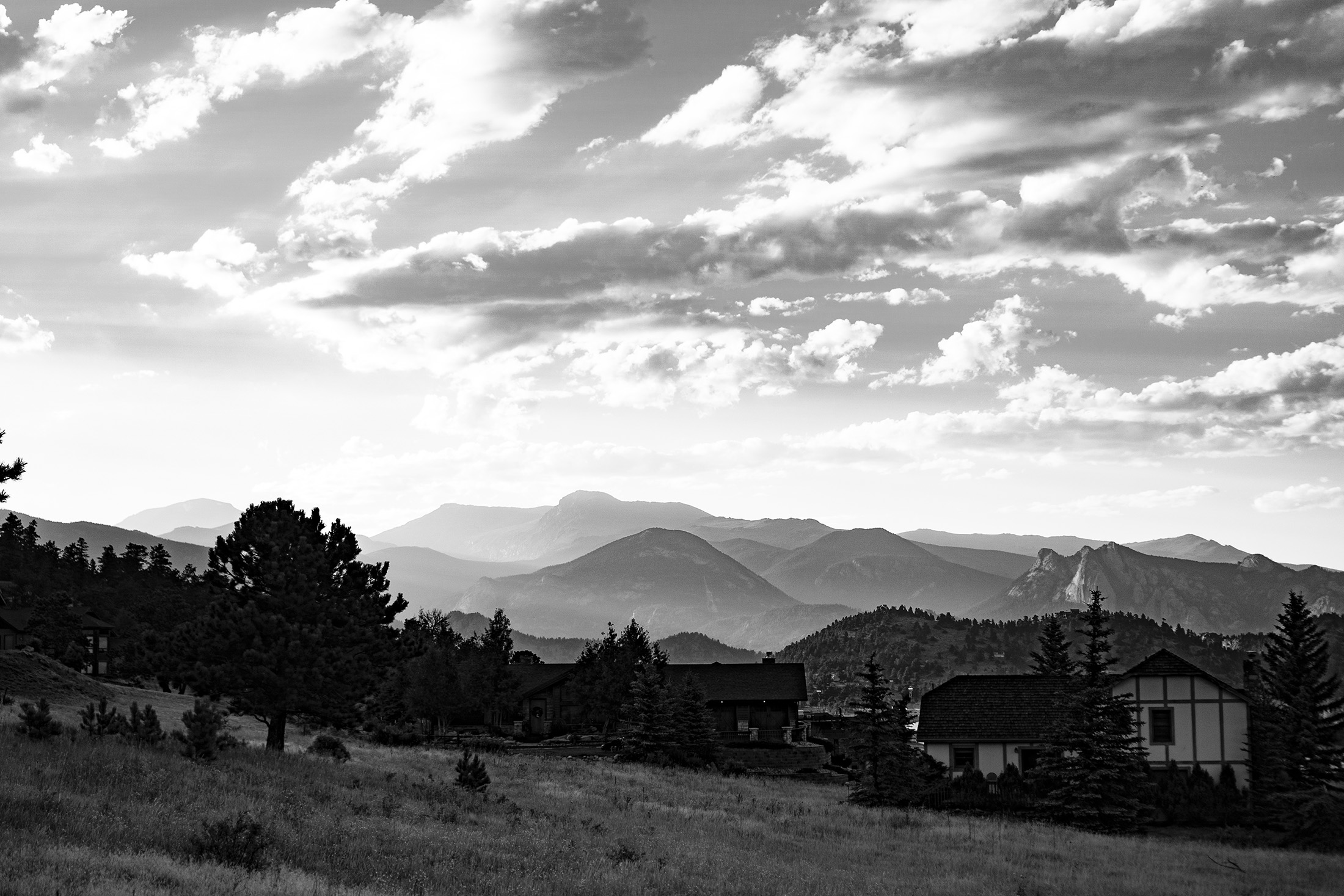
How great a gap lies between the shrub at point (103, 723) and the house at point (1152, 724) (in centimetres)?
4147

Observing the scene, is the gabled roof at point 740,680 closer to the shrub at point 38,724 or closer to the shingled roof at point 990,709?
the shingled roof at point 990,709

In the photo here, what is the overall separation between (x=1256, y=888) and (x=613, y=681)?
6016cm

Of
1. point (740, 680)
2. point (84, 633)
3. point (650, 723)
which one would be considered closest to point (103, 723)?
point (650, 723)

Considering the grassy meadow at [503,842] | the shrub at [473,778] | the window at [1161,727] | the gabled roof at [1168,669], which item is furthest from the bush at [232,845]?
the window at [1161,727]

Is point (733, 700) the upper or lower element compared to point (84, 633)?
lower

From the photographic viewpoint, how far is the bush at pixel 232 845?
18188mm

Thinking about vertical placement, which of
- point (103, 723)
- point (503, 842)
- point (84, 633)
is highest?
point (103, 723)

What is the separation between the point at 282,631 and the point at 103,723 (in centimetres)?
744

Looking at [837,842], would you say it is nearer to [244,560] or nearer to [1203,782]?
[244,560]

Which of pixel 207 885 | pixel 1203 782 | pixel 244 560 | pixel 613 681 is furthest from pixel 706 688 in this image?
pixel 207 885

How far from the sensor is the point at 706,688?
88.6 meters

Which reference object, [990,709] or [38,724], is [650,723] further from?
[38,724]

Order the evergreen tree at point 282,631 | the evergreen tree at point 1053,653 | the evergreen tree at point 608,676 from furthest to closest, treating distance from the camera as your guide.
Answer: the evergreen tree at point 608,676
the evergreen tree at point 1053,653
the evergreen tree at point 282,631

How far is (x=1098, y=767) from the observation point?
4434 centimetres
